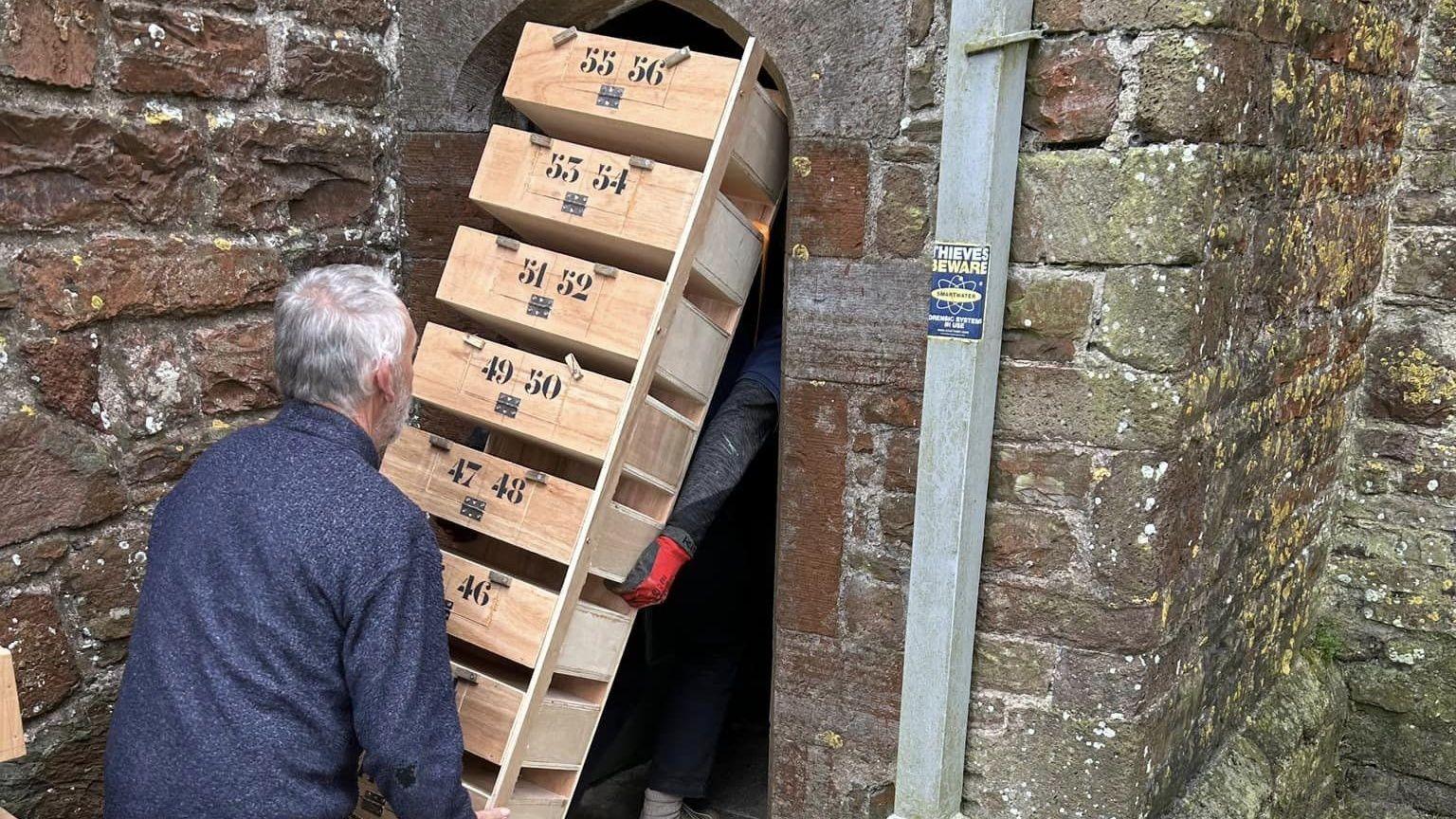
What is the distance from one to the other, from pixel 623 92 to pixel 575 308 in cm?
52

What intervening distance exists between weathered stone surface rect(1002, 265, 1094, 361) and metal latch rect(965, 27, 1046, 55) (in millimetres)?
466

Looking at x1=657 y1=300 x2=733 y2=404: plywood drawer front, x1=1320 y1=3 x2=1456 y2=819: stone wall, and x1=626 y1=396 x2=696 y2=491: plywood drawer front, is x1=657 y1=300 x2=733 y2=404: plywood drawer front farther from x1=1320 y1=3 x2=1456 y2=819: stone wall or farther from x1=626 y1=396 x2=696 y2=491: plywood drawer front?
x1=1320 y1=3 x2=1456 y2=819: stone wall

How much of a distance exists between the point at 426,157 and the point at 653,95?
907mm

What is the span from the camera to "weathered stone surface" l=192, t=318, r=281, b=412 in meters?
2.77

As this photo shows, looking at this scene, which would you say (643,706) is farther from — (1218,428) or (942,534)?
(1218,428)

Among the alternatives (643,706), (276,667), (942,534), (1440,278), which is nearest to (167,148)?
(276,667)

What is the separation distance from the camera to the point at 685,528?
2807 millimetres

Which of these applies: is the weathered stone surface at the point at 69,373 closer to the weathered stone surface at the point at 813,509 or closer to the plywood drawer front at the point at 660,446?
the plywood drawer front at the point at 660,446

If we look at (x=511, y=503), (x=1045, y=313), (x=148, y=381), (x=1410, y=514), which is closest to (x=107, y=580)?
(x=148, y=381)

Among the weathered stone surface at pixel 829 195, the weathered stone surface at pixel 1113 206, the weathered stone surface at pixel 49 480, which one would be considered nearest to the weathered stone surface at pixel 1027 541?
the weathered stone surface at pixel 1113 206

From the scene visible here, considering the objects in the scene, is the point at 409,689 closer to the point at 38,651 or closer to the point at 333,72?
the point at 38,651

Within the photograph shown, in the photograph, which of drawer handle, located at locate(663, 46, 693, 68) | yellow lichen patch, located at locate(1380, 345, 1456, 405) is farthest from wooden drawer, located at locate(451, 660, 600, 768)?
yellow lichen patch, located at locate(1380, 345, 1456, 405)

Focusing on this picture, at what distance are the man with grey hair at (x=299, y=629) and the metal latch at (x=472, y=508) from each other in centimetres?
45

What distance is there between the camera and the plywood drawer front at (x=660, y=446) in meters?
2.59
